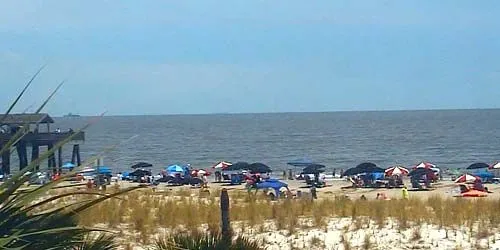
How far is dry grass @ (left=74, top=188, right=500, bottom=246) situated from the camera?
43.6 feet

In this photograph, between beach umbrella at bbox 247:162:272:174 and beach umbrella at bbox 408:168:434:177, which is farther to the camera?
beach umbrella at bbox 247:162:272:174

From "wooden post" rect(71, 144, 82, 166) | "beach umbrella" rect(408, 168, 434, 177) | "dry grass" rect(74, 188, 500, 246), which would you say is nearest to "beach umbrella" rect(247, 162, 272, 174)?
"beach umbrella" rect(408, 168, 434, 177)

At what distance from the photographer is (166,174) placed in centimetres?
4678

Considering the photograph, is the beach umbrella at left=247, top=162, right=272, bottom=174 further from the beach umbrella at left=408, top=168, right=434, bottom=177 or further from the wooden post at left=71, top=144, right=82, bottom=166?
the wooden post at left=71, top=144, right=82, bottom=166

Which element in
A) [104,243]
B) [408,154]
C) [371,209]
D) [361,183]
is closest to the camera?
[104,243]

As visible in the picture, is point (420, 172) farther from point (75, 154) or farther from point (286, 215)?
point (286, 215)

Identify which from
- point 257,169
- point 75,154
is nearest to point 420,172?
point 257,169

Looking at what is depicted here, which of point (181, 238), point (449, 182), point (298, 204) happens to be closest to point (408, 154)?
point (449, 182)

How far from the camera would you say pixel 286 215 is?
14.4 meters

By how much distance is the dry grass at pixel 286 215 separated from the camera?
1329cm

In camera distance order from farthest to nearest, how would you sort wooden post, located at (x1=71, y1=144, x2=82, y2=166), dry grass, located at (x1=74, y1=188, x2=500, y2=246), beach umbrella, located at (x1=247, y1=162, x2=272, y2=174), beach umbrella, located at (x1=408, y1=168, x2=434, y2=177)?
wooden post, located at (x1=71, y1=144, x2=82, y2=166)
beach umbrella, located at (x1=247, y1=162, x2=272, y2=174)
beach umbrella, located at (x1=408, y1=168, x2=434, y2=177)
dry grass, located at (x1=74, y1=188, x2=500, y2=246)

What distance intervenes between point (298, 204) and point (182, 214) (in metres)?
2.82

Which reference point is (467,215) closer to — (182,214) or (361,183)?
(182,214)

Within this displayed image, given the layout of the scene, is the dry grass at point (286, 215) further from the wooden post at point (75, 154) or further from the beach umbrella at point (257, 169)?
the wooden post at point (75, 154)
